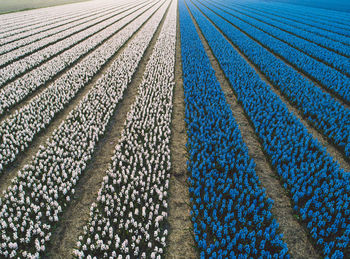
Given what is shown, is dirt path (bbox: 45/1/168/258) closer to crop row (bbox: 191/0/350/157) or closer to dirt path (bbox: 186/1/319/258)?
dirt path (bbox: 186/1/319/258)

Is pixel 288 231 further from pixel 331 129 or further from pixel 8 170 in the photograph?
pixel 8 170

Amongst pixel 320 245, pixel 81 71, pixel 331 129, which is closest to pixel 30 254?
pixel 320 245

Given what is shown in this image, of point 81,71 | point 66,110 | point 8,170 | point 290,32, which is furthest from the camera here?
point 290,32

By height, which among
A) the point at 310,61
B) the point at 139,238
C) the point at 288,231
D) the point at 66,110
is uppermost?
the point at 310,61

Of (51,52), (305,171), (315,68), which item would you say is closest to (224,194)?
(305,171)

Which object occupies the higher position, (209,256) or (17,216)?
(17,216)

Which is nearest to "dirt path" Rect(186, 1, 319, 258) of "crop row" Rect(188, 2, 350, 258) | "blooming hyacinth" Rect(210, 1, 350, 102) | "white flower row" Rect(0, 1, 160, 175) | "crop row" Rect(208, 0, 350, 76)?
"crop row" Rect(188, 2, 350, 258)

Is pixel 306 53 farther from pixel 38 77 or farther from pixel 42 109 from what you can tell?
pixel 38 77
